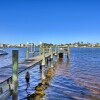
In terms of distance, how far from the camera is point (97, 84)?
28.5 m

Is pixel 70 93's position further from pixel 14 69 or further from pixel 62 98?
pixel 14 69

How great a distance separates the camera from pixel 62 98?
20719mm

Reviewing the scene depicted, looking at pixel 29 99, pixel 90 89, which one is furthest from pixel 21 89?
pixel 90 89

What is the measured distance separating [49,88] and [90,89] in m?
3.78

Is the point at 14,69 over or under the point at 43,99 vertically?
over

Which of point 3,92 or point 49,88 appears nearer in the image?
point 3,92

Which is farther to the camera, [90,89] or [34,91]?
[90,89]

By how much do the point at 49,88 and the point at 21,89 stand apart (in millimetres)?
2495

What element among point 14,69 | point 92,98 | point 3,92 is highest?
point 14,69

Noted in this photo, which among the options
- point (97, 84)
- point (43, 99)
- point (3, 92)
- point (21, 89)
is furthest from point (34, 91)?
point (3, 92)

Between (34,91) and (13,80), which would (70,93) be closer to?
A: (34,91)

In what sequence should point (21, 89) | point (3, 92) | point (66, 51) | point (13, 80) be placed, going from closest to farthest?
point (3, 92), point (13, 80), point (21, 89), point (66, 51)

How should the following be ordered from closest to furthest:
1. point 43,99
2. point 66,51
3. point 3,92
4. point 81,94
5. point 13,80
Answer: point 3,92, point 13,80, point 43,99, point 81,94, point 66,51

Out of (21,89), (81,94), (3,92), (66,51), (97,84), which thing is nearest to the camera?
(3,92)
